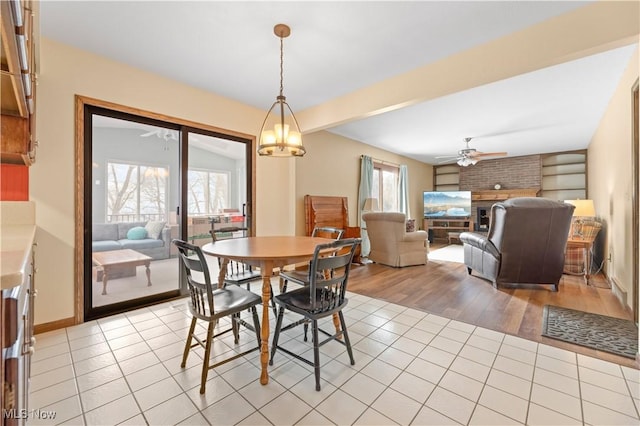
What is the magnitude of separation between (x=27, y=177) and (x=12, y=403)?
91.2 inches

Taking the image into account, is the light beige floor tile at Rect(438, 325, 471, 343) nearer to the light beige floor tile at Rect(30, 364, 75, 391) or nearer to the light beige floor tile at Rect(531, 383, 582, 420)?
the light beige floor tile at Rect(531, 383, 582, 420)

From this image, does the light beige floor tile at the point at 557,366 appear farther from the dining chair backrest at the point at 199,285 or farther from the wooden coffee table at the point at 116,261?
the wooden coffee table at the point at 116,261

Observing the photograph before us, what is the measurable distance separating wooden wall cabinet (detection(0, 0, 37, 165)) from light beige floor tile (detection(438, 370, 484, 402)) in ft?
8.77

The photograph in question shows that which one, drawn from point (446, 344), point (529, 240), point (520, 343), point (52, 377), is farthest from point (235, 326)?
point (529, 240)

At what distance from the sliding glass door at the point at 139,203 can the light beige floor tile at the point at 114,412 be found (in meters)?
1.53

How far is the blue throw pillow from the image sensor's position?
10.2ft

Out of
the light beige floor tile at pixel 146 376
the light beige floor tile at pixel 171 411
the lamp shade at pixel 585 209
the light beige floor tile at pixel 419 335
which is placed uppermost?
the lamp shade at pixel 585 209

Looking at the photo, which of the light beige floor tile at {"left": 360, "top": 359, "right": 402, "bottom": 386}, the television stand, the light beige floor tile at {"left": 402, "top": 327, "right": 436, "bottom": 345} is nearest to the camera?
the light beige floor tile at {"left": 360, "top": 359, "right": 402, "bottom": 386}

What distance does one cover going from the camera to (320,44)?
96.1 inches

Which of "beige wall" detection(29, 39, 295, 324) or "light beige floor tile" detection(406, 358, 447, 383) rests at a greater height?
"beige wall" detection(29, 39, 295, 324)

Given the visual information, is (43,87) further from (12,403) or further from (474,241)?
(474,241)

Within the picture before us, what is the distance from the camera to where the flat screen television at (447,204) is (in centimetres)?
784

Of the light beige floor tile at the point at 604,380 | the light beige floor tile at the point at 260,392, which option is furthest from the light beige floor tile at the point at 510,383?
the light beige floor tile at the point at 260,392

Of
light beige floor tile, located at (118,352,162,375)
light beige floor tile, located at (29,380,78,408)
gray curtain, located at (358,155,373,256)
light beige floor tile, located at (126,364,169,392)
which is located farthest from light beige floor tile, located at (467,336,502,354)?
gray curtain, located at (358,155,373,256)
